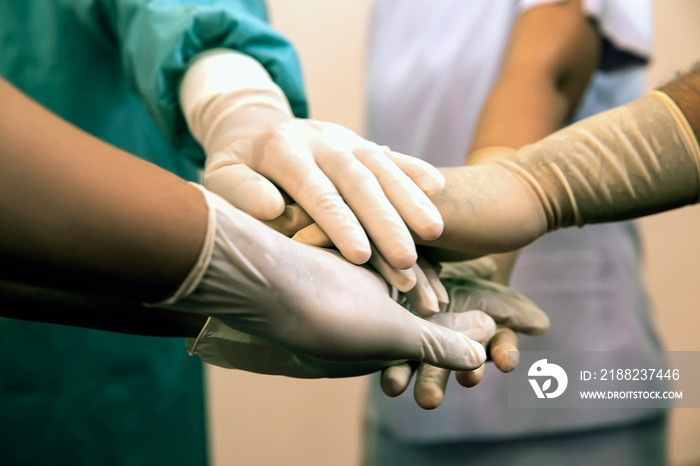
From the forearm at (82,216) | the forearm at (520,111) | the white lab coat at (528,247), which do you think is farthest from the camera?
the white lab coat at (528,247)

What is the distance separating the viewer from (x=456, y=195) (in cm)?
62

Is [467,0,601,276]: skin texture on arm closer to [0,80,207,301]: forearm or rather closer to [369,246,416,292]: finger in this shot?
[369,246,416,292]: finger

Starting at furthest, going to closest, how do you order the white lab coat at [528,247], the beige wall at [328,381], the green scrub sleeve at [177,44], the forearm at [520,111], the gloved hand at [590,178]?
1. the beige wall at [328,381]
2. the white lab coat at [528,247]
3. the forearm at [520,111]
4. the green scrub sleeve at [177,44]
5. the gloved hand at [590,178]

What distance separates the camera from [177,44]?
29.1 inches

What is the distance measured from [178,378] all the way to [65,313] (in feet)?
1.32

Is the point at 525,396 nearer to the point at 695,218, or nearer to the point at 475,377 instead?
the point at 475,377

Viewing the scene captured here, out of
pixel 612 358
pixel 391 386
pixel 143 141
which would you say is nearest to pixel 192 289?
pixel 391 386

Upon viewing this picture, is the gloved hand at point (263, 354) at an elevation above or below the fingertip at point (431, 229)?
Result: below

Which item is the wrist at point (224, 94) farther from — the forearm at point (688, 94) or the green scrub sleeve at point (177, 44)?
the forearm at point (688, 94)

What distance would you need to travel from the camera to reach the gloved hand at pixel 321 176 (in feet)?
1.80

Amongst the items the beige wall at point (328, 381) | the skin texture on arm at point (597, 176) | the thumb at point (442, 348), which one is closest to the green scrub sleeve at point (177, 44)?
the skin texture on arm at point (597, 176)

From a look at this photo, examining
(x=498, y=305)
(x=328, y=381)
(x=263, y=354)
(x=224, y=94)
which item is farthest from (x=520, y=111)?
(x=328, y=381)

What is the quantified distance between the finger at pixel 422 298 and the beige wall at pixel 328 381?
1167 millimetres

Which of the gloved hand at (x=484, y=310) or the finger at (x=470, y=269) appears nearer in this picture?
the gloved hand at (x=484, y=310)
